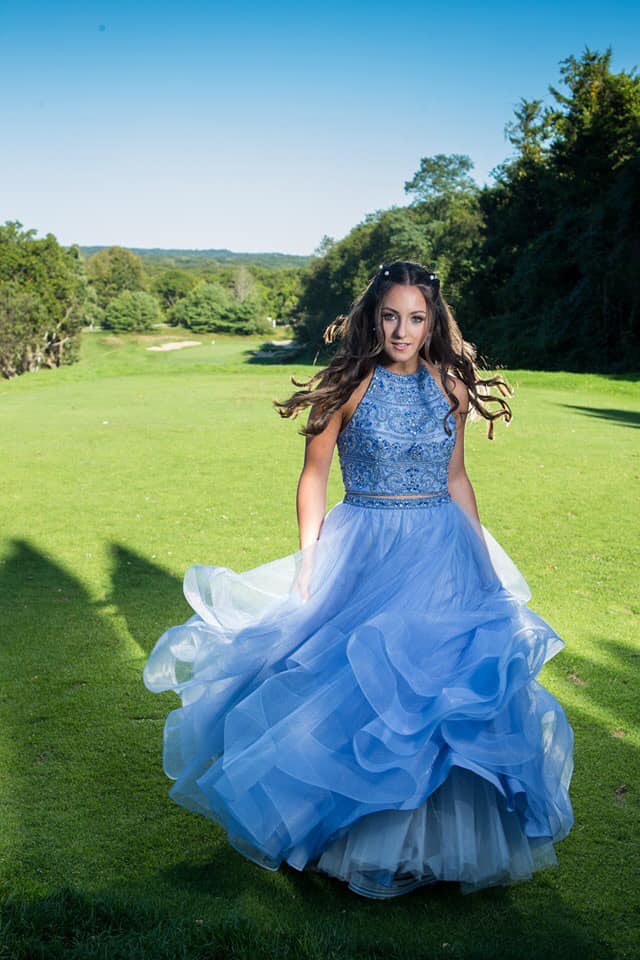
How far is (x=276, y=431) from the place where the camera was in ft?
49.3

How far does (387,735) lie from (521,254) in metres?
50.5

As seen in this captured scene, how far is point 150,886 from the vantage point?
314 centimetres

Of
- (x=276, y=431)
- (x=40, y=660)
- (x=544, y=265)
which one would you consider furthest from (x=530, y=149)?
(x=40, y=660)

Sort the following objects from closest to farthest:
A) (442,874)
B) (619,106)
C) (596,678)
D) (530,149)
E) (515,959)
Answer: (515,959)
(442,874)
(596,678)
(619,106)
(530,149)

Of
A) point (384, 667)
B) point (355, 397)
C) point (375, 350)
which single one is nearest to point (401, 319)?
point (375, 350)

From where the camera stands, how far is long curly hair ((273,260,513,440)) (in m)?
3.65

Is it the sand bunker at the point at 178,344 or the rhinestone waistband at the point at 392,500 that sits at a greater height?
the rhinestone waistband at the point at 392,500

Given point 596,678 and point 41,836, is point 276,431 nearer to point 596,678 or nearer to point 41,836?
point 596,678

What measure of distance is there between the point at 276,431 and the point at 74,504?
5.71m

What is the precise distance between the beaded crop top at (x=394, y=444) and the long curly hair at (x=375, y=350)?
0.08 m

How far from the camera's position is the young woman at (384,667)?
2883 mm

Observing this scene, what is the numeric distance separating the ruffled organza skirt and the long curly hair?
68 centimetres

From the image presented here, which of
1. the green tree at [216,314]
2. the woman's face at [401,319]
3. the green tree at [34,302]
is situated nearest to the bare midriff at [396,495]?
the woman's face at [401,319]

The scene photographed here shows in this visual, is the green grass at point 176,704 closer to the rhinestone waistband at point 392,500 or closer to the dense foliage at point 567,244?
the rhinestone waistband at point 392,500
